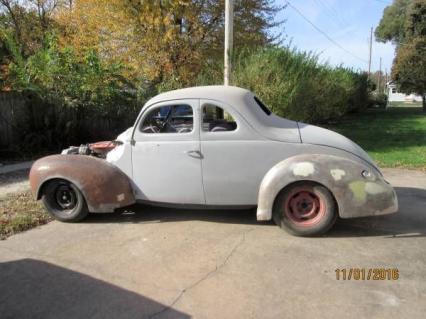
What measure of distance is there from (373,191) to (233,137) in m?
1.79

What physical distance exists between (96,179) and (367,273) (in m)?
3.51

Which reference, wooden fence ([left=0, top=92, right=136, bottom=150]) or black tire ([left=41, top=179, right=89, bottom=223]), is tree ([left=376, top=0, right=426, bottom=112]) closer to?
wooden fence ([left=0, top=92, right=136, bottom=150])

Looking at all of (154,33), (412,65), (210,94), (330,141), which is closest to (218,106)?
(210,94)

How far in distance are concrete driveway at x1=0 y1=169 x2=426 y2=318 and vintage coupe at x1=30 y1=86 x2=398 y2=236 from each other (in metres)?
0.36

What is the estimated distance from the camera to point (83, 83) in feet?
42.0

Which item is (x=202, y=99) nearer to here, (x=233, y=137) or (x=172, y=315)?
(x=233, y=137)

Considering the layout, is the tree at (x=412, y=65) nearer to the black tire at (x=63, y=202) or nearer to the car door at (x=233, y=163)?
the car door at (x=233, y=163)

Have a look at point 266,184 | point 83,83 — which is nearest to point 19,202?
point 266,184

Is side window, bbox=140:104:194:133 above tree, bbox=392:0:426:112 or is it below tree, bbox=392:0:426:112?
below

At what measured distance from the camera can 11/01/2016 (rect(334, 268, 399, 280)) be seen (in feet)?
14.0

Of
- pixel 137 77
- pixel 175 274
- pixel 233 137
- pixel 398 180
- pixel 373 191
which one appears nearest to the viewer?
pixel 175 274

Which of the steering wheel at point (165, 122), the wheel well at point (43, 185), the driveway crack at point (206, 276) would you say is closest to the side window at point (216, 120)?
the steering wheel at point (165, 122)

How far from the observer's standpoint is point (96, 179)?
229 inches

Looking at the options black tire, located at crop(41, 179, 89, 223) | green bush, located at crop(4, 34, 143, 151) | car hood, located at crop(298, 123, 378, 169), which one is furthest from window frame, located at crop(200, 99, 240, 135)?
green bush, located at crop(4, 34, 143, 151)
